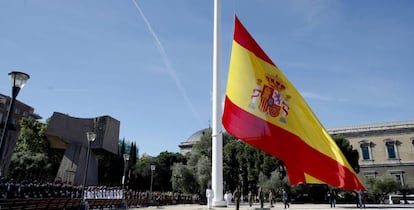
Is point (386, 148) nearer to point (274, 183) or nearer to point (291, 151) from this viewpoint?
point (274, 183)

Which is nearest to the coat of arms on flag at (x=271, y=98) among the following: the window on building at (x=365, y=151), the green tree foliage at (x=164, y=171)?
the green tree foliage at (x=164, y=171)

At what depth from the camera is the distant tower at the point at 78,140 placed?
35.6 meters

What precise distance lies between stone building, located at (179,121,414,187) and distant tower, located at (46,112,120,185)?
2369 inches

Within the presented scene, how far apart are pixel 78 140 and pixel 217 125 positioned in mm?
23953

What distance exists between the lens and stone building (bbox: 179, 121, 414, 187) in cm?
7550

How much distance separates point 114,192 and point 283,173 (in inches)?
1242

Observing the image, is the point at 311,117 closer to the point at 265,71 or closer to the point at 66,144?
the point at 265,71

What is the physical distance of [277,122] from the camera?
1539 centimetres

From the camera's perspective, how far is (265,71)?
16.3 m

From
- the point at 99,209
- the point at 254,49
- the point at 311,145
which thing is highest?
the point at 254,49

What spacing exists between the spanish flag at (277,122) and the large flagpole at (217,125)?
2757 millimetres

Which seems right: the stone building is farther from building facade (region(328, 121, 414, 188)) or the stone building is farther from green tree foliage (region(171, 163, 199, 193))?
green tree foliage (region(171, 163, 199, 193))

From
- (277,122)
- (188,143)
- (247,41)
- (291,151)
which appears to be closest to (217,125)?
(277,122)

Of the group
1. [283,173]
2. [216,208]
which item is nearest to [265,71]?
[216,208]
